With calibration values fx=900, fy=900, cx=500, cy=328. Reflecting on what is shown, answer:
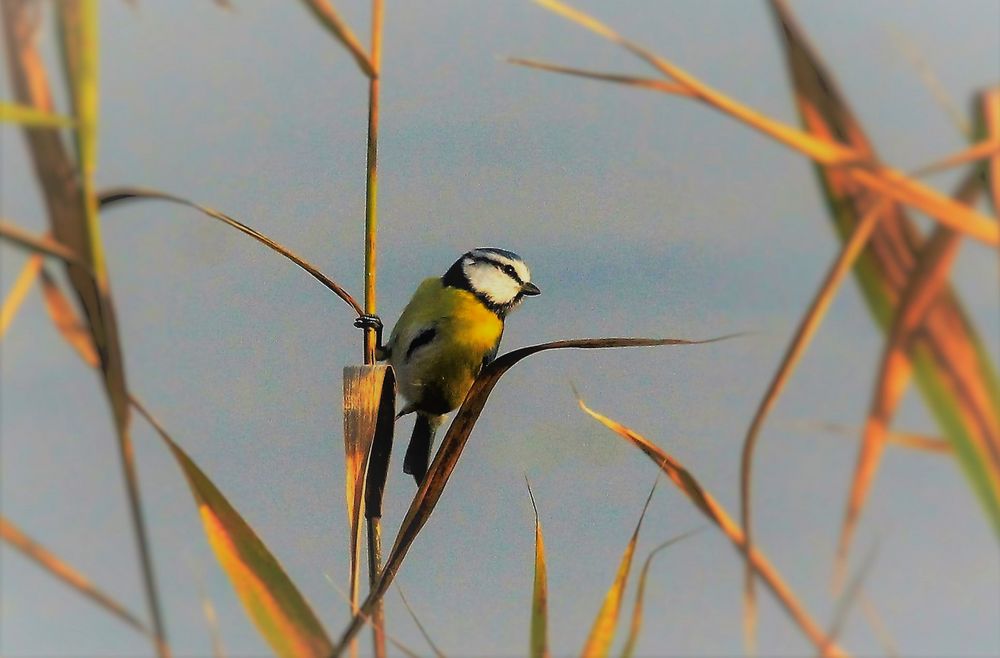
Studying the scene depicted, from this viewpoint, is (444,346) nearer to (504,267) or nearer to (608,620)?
(504,267)

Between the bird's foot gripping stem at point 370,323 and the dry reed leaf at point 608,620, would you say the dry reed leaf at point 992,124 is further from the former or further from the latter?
the bird's foot gripping stem at point 370,323

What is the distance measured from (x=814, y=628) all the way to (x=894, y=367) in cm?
17

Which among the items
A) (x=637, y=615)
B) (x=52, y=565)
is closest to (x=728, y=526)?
(x=637, y=615)

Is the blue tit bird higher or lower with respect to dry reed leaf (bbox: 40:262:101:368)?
higher

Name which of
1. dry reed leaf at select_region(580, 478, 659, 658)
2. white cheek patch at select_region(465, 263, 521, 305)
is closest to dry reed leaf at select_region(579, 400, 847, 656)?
dry reed leaf at select_region(580, 478, 659, 658)

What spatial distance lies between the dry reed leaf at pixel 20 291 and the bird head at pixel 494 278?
36cm

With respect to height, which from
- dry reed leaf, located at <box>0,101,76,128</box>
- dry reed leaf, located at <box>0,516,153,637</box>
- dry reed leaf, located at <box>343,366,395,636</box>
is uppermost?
dry reed leaf, located at <box>0,101,76,128</box>

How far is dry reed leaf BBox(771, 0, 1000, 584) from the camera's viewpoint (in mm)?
546

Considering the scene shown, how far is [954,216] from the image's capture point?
553 millimetres

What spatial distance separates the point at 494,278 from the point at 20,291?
0.44 metres

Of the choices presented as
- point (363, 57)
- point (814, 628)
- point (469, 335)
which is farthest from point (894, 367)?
point (469, 335)

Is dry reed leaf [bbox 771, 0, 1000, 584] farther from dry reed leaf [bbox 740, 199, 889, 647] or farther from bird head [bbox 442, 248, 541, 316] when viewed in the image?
bird head [bbox 442, 248, 541, 316]

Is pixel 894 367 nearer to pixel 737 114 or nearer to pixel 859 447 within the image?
pixel 859 447

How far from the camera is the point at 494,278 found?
904mm
